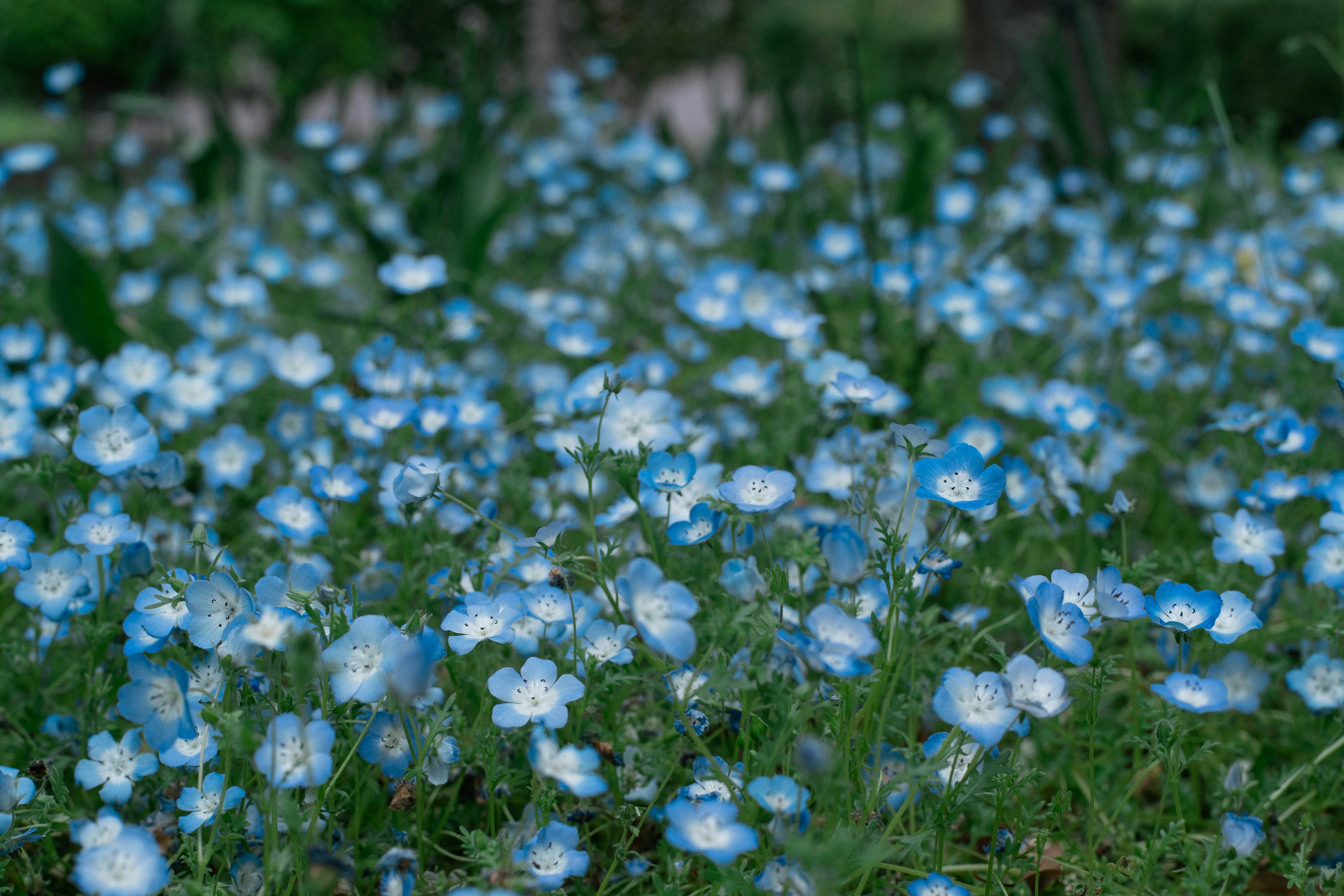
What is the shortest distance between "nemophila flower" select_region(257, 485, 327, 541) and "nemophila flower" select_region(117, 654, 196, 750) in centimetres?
31

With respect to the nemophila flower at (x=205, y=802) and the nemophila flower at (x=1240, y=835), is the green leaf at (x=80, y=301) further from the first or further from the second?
the nemophila flower at (x=1240, y=835)

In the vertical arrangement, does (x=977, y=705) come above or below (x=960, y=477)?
below

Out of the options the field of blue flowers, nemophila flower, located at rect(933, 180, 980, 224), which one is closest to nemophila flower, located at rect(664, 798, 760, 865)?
the field of blue flowers

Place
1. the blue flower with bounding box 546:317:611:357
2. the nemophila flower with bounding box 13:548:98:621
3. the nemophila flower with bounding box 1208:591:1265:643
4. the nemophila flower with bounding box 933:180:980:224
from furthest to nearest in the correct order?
the nemophila flower with bounding box 933:180:980:224 → the blue flower with bounding box 546:317:611:357 → the nemophila flower with bounding box 13:548:98:621 → the nemophila flower with bounding box 1208:591:1265:643

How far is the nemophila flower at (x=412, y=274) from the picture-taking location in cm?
247

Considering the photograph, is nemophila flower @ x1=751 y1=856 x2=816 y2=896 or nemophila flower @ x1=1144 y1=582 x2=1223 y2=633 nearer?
nemophila flower @ x1=751 y1=856 x2=816 y2=896

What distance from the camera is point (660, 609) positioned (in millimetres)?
1165

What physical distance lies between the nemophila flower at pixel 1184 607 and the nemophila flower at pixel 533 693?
69cm

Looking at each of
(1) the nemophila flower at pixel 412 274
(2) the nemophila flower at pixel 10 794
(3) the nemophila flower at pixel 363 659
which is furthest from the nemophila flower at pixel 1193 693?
(1) the nemophila flower at pixel 412 274

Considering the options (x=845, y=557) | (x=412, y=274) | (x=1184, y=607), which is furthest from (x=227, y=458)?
(x=1184, y=607)

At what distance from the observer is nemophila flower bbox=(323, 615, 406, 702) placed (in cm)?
120

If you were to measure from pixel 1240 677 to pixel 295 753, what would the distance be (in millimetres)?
1387

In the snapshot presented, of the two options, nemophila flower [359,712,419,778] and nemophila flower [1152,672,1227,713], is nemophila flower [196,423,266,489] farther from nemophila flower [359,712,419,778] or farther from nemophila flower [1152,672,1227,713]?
nemophila flower [1152,672,1227,713]

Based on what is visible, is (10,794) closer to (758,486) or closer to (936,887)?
(758,486)
